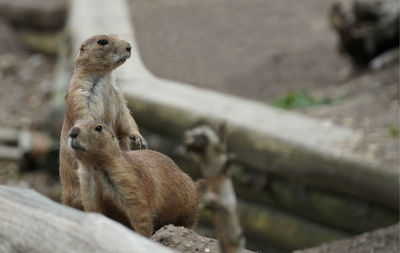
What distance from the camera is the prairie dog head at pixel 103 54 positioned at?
4.51m

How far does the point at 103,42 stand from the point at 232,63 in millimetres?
8232

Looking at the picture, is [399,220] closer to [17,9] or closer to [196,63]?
[196,63]

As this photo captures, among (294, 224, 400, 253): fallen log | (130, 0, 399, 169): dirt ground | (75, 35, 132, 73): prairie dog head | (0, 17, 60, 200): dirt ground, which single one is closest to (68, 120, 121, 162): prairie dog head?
(75, 35, 132, 73): prairie dog head

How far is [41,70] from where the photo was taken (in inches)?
546

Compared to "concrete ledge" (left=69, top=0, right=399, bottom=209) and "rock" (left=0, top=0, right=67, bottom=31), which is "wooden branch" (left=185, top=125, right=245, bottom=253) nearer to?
"concrete ledge" (left=69, top=0, right=399, bottom=209)

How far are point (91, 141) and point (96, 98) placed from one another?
0.64 m

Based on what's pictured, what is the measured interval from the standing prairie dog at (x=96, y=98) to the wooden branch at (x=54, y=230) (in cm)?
82

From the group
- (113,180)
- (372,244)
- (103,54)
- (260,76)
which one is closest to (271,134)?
(372,244)

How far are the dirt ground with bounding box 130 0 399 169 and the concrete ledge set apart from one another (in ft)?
4.55

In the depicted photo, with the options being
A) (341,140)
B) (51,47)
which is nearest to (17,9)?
(51,47)

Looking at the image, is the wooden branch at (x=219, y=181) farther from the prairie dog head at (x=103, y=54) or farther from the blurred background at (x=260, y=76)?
the blurred background at (x=260, y=76)

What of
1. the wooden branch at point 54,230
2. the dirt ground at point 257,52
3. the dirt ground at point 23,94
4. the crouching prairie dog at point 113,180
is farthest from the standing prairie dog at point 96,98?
the dirt ground at point 23,94

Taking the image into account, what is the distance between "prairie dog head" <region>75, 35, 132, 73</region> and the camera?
4508mm

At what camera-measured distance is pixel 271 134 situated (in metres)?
7.43
